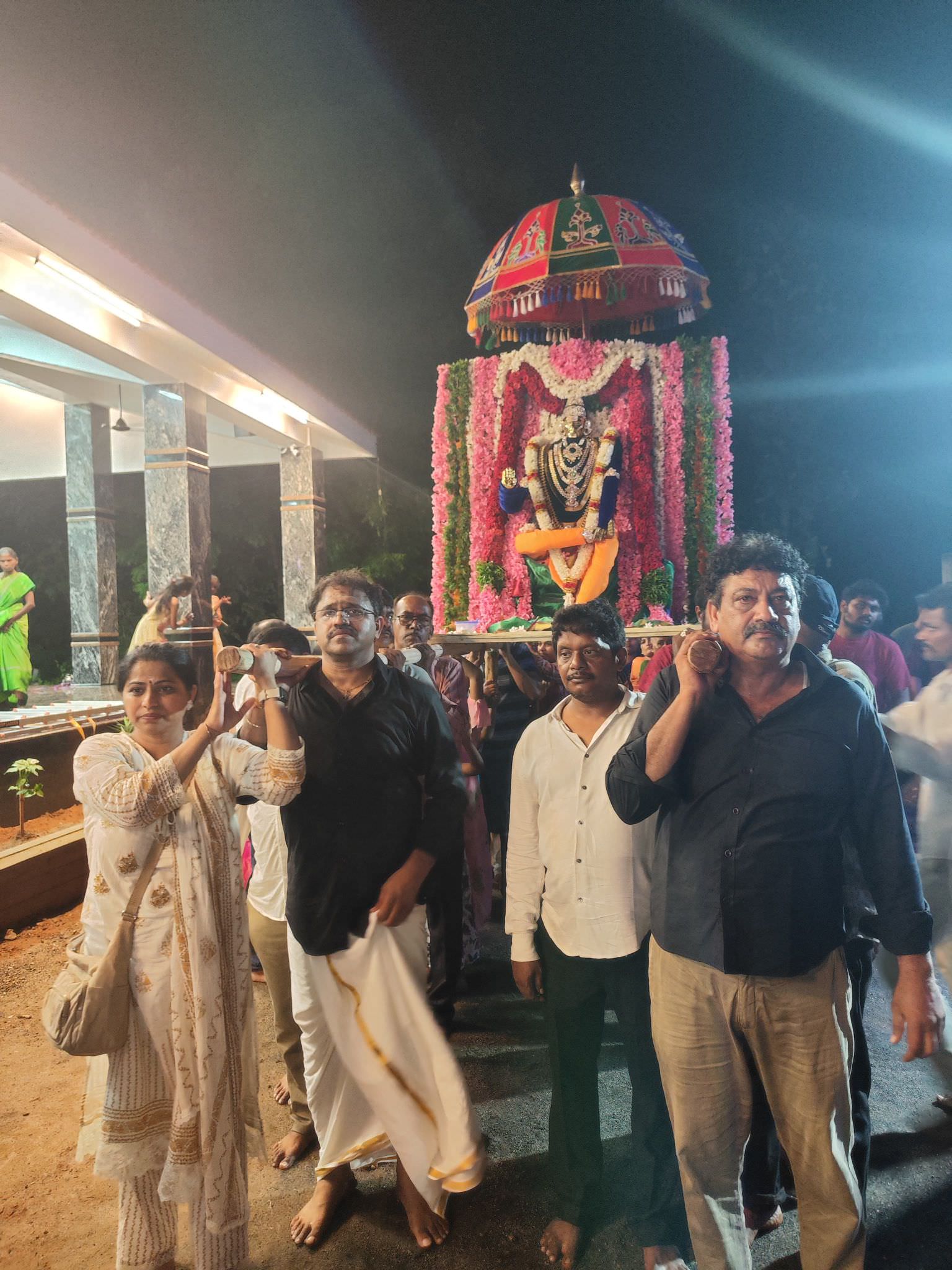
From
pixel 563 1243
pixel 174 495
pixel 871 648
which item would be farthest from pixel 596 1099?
pixel 174 495

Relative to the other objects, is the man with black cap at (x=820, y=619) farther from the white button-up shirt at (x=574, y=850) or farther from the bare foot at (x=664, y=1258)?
the bare foot at (x=664, y=1258)

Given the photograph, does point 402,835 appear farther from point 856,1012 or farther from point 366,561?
point 366,561

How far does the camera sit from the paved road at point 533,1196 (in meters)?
2.13

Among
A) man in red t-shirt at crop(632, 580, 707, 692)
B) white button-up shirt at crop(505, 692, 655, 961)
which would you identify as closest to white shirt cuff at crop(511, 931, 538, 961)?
white button-up shirt at crop(505, 692, 655, 961)

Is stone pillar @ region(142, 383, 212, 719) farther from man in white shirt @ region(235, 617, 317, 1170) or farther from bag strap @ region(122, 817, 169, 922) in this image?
bag strap @ region(122, 817, 169, 922)

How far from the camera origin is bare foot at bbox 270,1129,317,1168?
256cm

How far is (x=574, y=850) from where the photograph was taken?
2.17 meters

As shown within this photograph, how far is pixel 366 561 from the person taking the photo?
15242 millimetres

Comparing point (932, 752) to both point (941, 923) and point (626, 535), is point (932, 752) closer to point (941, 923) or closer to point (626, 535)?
point (941, 923)

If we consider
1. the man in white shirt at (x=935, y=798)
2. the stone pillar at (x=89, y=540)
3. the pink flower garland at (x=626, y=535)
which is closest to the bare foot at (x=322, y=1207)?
the man in white shirt at (x=935, y=798)

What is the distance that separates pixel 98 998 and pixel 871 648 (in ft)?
13.5

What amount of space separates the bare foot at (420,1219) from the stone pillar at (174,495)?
6.70 meters

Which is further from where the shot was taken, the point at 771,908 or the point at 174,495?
the point at 174,495

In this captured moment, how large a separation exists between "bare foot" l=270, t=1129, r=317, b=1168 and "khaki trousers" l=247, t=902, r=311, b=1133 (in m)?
0.02
